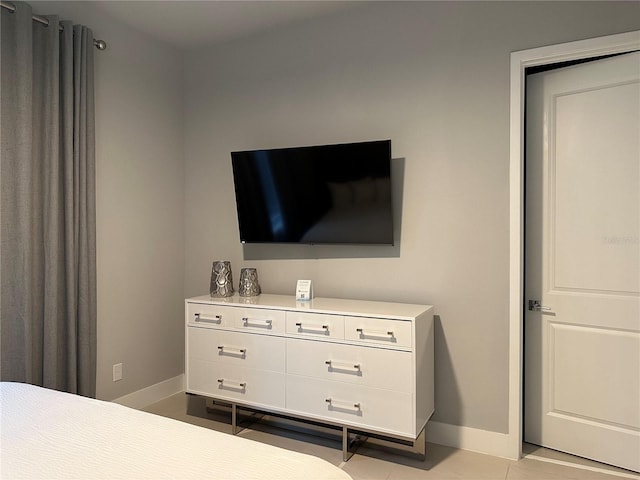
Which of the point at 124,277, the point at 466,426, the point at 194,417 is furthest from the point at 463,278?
the point at 124,277

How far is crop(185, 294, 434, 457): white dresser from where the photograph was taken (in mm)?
2471

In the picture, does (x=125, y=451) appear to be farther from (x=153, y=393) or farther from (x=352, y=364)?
(x=153, y=393)

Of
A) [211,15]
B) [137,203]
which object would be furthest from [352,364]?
[211,15]

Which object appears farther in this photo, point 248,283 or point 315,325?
point 248,283

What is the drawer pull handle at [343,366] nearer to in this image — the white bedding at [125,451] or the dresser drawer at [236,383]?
the dresser drawer at [236,383]

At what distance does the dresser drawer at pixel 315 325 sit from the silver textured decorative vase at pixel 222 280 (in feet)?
2.14

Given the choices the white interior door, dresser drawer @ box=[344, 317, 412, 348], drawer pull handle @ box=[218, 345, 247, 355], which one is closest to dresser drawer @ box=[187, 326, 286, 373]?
drawer pull handle @ box=[218, 345, 247, 355]

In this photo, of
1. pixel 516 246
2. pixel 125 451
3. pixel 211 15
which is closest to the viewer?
pixel 125 451

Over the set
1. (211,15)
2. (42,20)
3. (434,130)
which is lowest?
(434,130)

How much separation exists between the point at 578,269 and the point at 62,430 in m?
2.54

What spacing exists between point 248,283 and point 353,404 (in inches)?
44.2

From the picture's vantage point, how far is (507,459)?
2.60 metres

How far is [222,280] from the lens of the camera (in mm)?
3215

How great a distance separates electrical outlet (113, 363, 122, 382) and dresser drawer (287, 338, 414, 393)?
1298 millimetres
